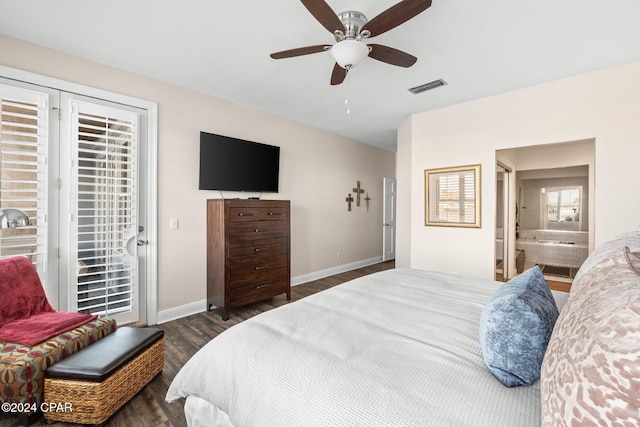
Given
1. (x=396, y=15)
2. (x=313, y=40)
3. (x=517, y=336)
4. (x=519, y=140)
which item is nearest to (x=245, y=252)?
(x=313, y=40)

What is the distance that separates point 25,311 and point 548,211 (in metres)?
7.29

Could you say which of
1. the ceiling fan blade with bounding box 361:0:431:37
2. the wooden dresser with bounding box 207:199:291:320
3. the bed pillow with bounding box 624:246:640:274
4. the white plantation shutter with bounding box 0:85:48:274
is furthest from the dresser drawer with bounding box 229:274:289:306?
the bed pillow with bounding box 624:246:640:274

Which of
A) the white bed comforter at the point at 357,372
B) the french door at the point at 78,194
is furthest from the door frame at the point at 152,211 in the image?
the white bed comforter at the point at 357,372

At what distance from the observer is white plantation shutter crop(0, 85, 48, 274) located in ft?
7.40

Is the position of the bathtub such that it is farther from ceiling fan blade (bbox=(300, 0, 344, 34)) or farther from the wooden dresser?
ceiling fan blade (bbox=(300, 0, 344, 34))

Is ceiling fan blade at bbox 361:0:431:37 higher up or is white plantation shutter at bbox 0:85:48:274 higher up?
ceiling fan blade at bbox 361:0:431:37

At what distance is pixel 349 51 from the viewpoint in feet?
6.00

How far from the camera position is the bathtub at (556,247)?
444cm

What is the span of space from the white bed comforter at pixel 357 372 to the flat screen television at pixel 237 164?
2.38m

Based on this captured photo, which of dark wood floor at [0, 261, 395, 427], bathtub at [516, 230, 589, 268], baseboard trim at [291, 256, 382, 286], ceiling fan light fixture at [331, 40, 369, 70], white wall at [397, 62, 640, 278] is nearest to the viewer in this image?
dark wood floor at [0, 261, 395, 427]

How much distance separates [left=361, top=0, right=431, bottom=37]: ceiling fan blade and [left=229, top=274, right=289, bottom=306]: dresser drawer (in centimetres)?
287

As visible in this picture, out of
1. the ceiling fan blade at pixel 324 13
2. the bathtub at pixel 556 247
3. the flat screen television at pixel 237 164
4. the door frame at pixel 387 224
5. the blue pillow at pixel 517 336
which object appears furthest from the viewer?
the door frame at pixel 387 224

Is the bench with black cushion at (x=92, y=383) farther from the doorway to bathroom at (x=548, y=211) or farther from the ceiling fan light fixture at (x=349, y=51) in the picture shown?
the doorway to bathroom at (x=548, y=211)

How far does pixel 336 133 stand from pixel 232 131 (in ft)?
7.10
